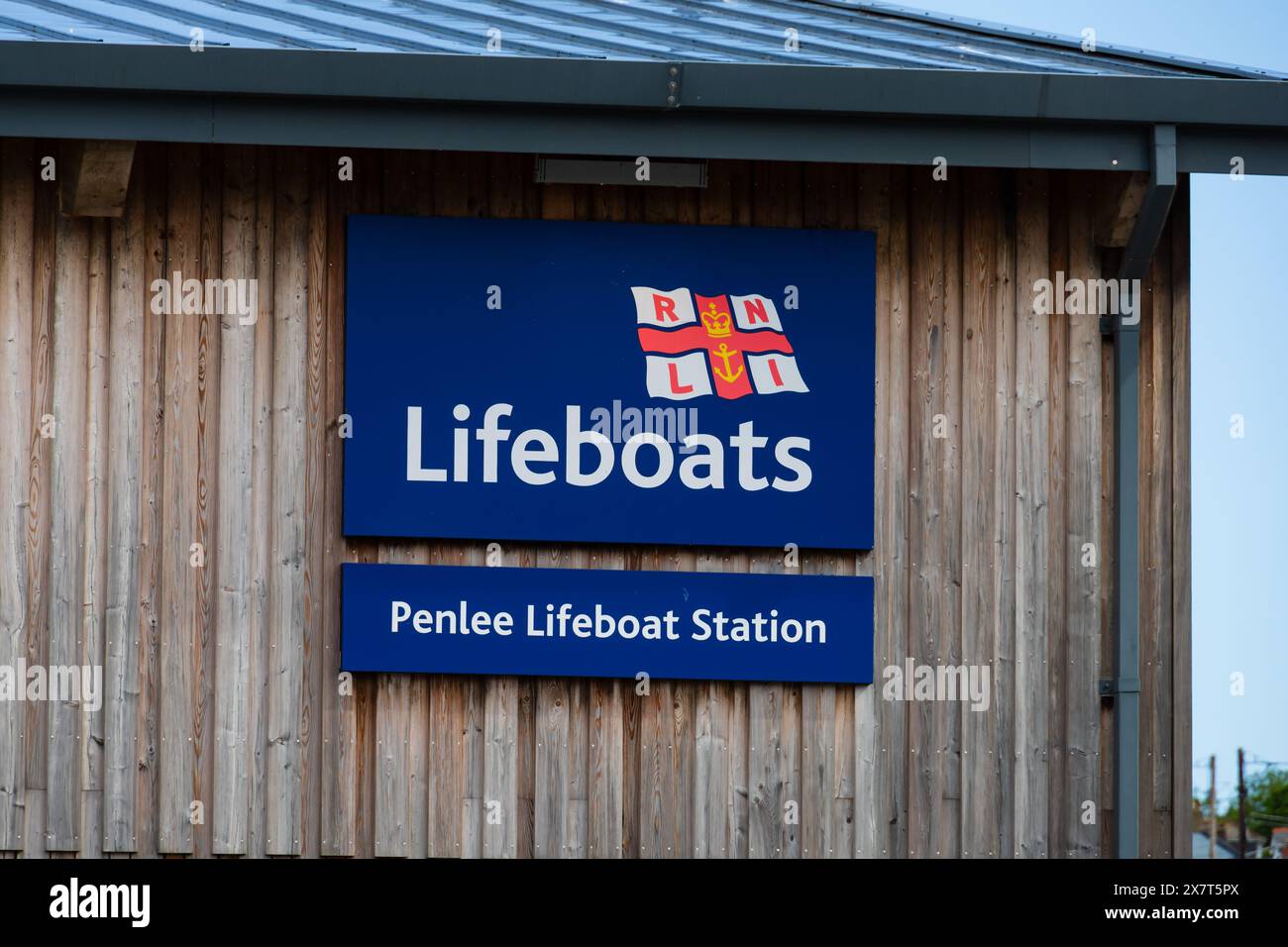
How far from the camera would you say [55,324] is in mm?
6891

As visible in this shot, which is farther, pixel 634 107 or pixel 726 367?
pixel 726 367

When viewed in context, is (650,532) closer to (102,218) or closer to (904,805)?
(904,805)

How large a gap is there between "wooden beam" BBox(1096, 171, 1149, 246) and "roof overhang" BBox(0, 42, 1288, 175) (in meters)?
0.36

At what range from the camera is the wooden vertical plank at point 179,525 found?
6770 millimetres

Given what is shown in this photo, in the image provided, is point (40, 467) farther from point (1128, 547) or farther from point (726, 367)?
point (1128, 547)

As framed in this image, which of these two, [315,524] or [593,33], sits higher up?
[593,33]

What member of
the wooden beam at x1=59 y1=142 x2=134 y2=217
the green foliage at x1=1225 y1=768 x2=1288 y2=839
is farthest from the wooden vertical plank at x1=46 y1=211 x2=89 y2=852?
the green foliage at x1=1225 y1=768 x2=1288 y2=839

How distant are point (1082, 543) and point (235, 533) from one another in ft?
12.2

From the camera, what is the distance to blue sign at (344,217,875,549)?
692cm

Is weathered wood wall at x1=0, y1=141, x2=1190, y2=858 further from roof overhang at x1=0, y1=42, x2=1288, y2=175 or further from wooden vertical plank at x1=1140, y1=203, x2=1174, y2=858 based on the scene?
roof overhang at x1=0, y1=42, x2=1288, y2=175

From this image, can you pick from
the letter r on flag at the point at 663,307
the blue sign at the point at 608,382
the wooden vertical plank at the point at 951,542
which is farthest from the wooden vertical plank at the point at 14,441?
the wooden vertical plank at the point at 951,542

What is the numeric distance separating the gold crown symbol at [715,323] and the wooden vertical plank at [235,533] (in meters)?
1.98

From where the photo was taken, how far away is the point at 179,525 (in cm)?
686

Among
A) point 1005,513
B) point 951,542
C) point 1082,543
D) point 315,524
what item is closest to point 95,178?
point 315,524
